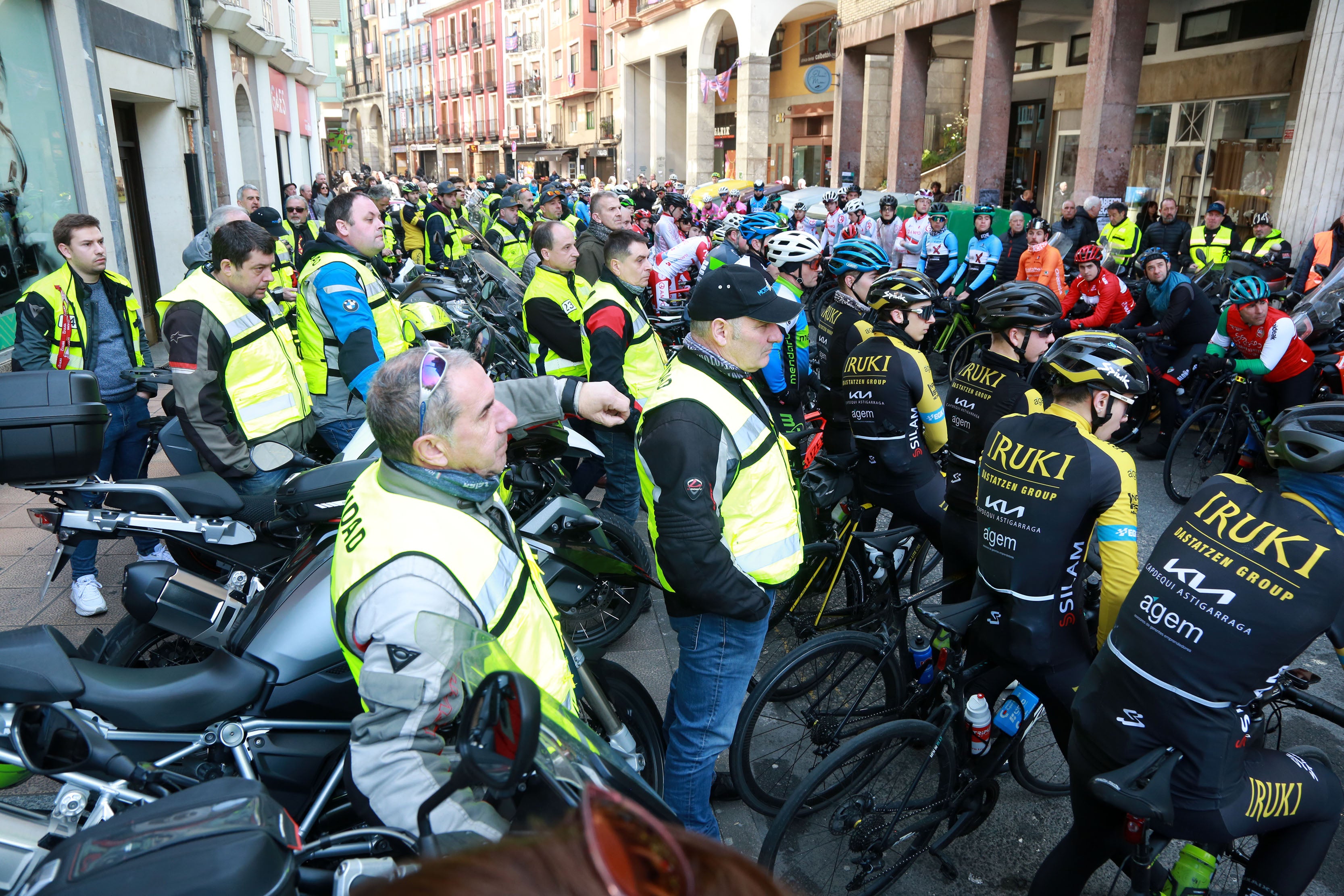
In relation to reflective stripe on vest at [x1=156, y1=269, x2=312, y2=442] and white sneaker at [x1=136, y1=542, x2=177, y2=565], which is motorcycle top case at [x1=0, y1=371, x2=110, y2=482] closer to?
reflective stripe on vest at [x1=156, y1=269, x2=312, y2=442]

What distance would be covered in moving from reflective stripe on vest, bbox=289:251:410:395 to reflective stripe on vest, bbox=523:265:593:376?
1.02 m

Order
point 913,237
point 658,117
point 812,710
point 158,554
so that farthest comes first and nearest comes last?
1. point 658,117
2. point 913,237
3. point 158,554
4. point 812,710

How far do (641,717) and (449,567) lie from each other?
1.55 metres

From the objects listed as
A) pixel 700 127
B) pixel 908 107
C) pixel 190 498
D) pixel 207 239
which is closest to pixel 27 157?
pixel 207 239

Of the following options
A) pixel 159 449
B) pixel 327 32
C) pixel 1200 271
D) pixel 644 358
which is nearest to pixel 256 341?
pixel 644 358

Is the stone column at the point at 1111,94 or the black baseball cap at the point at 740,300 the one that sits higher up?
the stone column at the point at 1111,94

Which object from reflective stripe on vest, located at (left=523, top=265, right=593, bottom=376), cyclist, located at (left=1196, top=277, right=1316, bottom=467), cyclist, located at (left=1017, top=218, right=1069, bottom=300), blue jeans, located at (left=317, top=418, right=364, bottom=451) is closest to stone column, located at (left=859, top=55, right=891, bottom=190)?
cyclist, located at (left=1017, top=218, right=1069, bottom=300)

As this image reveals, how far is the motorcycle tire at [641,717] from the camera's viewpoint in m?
3.06

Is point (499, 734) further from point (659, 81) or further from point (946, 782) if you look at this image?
point (659, 81)

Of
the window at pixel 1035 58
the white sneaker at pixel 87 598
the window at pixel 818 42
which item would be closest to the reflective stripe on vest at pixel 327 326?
the white sneaker at pixel 87 598

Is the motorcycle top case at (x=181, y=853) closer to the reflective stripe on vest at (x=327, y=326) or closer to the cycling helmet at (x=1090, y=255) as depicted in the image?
the reflective stripe on vest at (x=327, y=326)

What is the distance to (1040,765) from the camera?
3.50 m

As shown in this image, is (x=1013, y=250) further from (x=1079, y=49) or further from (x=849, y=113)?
(x=849, y=113)

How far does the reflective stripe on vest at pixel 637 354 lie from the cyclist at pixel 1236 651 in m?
3.32
